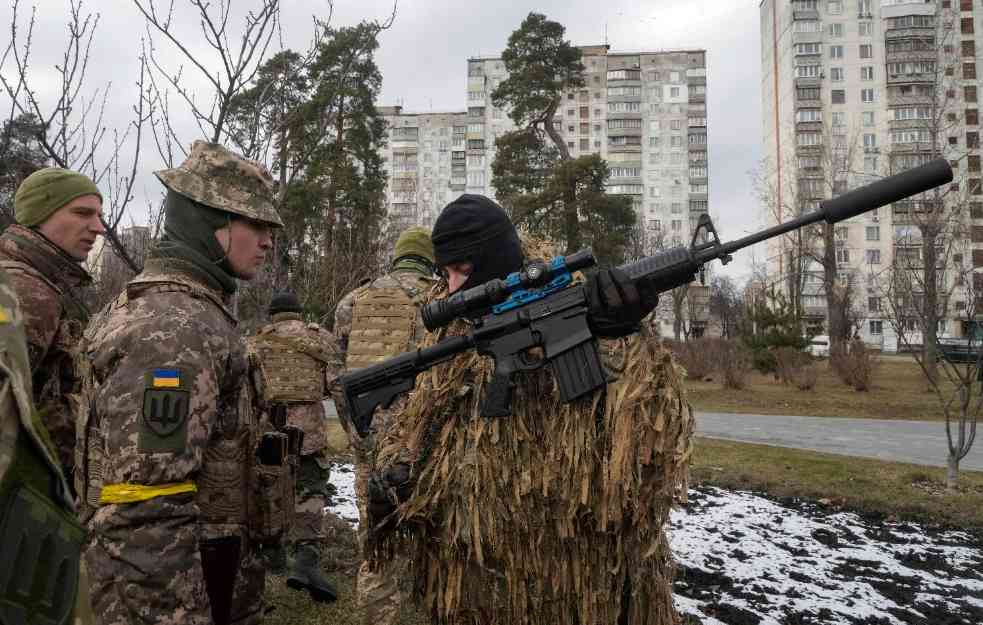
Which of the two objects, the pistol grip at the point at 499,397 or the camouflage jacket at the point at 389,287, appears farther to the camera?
the camouflage jacket at the point at 389,287

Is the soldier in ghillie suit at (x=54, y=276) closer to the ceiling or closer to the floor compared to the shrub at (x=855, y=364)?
closer to the ceiling

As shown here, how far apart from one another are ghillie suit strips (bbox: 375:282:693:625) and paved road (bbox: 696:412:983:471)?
28.5 ft

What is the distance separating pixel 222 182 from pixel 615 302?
1.40 meters

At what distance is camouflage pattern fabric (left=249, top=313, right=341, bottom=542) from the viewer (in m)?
4.39

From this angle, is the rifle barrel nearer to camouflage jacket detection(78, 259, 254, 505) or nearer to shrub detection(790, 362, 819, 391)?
camouflage jacket detection(78, 259, 254, 505)

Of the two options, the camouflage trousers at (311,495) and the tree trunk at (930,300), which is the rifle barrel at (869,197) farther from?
the tree trunk at (930,300)

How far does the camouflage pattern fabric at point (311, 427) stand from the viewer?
173 inches

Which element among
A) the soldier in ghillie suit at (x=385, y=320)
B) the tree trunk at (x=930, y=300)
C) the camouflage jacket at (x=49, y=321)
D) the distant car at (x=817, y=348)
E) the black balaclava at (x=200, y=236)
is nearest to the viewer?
the black balaclava at (x=200, y=236)

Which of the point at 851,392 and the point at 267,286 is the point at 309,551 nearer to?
the point at 267,286

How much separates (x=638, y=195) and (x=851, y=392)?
4812cm

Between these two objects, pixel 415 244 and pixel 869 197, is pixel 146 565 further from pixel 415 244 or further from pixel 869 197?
pixel 415 244

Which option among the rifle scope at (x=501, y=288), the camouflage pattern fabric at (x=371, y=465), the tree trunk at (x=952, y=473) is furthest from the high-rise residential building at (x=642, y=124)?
the rifle scope at (x=501, y=288)

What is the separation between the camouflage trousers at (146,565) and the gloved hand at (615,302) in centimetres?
138

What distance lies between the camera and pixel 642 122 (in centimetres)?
6412
